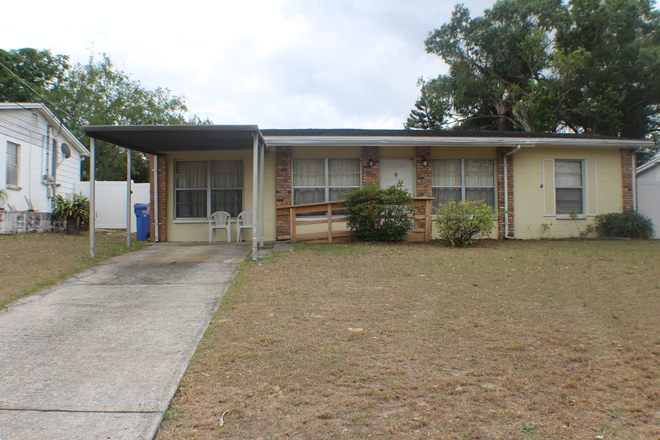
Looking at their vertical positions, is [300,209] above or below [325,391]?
above

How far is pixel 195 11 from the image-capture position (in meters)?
11.9

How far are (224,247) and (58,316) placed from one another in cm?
537

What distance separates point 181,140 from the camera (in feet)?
29.5

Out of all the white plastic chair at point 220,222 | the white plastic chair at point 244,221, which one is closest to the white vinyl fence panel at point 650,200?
the white plastic chair at point 244,221

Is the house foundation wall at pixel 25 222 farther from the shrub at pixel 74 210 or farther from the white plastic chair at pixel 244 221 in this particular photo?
the white plastic chair at pixel 244 221

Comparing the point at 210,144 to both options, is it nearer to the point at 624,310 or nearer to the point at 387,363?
the point at 387,363

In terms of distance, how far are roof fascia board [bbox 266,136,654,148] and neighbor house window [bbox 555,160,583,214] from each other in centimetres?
67

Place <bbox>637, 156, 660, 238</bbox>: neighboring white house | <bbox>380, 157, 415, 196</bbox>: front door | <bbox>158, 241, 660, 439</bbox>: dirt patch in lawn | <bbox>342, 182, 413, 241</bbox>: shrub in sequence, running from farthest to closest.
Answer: <bbox>637, 156, 660, 238</bbox>: neighboring white house → <bbox>380, 157, 415, 196</bbox>: front door → <bbox>342, 182, 413, 241</bbox>: shrub → <bbox>158, 241, 660, 439</bbox>: dirt patch in lawn

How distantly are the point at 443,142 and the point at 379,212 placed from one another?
9.86ft

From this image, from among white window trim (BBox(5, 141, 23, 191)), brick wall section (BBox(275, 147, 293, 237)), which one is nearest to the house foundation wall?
white window trim (BBox(5, 141, 23, 191))

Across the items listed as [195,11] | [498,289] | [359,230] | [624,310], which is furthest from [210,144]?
[624,310]

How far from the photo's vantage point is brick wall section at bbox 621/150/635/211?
11836mm

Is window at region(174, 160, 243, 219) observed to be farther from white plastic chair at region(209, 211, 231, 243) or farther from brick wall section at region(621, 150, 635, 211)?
brick wall section at region(621, 150, 635, 211)

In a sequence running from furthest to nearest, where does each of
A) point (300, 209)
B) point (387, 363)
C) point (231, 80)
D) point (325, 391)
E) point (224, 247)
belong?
point (231, 80)
point (300, 209)
point (224, 247)
point (387, 363)
point (325, 391)
